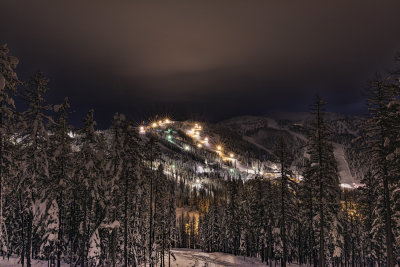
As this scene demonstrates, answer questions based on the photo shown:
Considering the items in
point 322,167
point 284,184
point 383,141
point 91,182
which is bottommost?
point 284,184

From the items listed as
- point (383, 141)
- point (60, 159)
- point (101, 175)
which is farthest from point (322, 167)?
point (60, 159)

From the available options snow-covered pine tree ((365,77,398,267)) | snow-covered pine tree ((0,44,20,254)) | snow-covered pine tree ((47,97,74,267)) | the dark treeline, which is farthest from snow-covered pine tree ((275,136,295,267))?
snow-covered pine tree ((0,44,20,254))

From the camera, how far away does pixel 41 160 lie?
22078mm

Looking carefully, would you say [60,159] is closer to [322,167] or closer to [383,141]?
[322,167]

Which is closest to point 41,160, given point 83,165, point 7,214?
point 83,165

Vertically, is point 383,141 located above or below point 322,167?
above

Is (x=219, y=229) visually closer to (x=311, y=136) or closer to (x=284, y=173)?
(x=284, y=173)

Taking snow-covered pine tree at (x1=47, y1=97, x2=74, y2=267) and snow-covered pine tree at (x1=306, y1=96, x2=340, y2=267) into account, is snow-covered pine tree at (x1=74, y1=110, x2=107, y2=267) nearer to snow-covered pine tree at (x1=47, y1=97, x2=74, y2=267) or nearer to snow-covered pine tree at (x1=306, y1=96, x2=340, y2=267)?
snow-covered pine tree at (x1=47, y1=97, x2=74, y2=267)

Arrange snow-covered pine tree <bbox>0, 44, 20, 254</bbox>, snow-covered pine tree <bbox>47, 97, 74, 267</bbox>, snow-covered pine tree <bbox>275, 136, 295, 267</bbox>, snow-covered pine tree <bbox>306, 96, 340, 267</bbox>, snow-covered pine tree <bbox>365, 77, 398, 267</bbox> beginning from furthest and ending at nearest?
1. snow-covered pine tree <bbox>275, 136, 295, 267</bbox>
2. snow-covered pine tree <bbox>306, 96, 340, 267</bbox>
3. snow-covered pine tree <bbox>47, 97, 74, 267</bbox>
4. snow-covered pine tree <bbox>365, 77, 398, 267</bbox>
5. snow-covered pine tree <bbox>0, 44, 20, 254</bbox>

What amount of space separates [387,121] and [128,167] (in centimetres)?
2085

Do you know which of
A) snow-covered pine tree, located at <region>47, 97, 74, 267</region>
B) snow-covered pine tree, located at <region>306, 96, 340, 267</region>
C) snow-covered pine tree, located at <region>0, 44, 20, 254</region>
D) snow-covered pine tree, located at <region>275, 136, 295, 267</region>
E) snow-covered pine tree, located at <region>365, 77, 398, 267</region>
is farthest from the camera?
snow-covered pine tree, located at <region>275, 136, 295, 267</region>

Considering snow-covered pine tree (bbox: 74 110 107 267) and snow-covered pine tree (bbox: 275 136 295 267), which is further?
snow-covered pine tree (bbox: 275 136 295 267)

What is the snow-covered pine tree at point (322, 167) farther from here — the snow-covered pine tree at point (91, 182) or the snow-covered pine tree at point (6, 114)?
the snow-covered pine tree at point (6, 114)

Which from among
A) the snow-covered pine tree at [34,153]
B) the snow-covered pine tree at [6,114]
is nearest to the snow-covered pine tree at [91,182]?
the snow-covered pine tree at [34,153]
